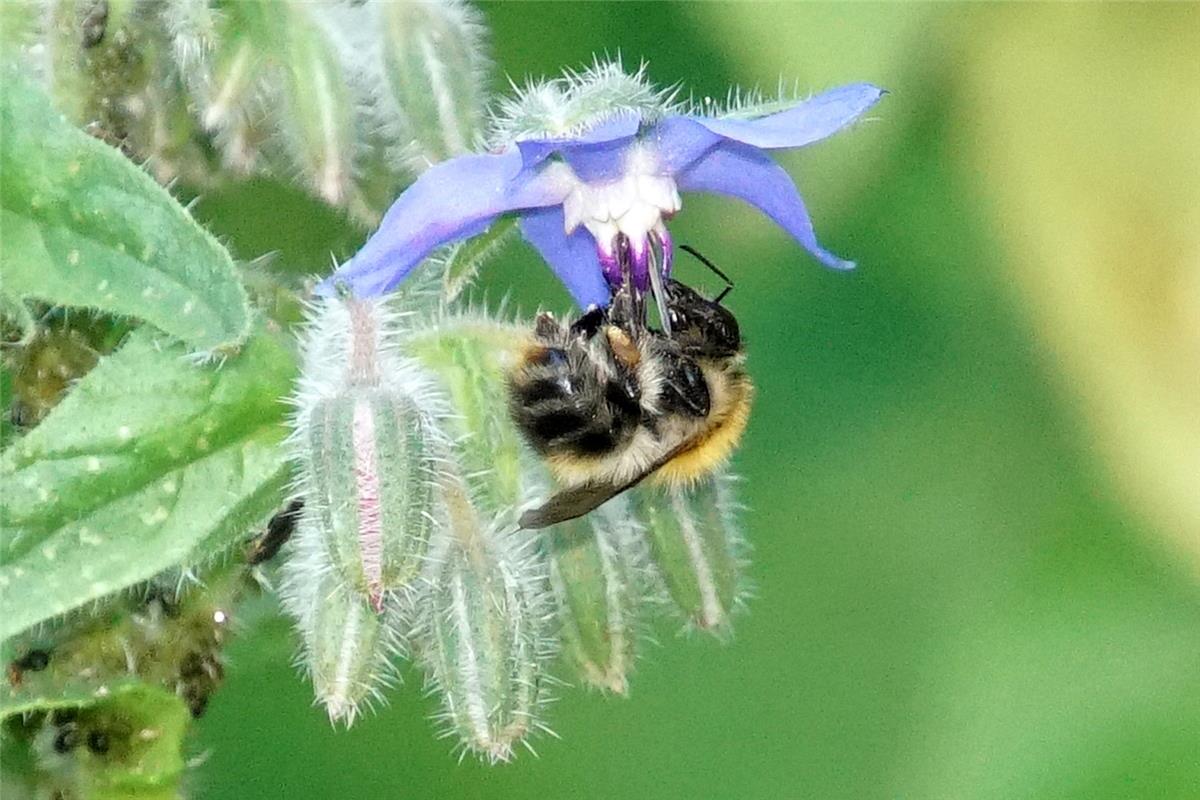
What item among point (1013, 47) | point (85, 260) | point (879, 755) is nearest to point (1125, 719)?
point (879, 755)

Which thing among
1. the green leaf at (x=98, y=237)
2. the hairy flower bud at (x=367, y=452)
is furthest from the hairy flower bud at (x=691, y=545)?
the green leaf at (x=98, y=237)

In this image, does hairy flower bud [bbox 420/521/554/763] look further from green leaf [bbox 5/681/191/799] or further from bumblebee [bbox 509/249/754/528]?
green leaf [bbox 5/681/191/799]

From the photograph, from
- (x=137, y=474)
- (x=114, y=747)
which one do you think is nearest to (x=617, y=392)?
(x=137, y=474)

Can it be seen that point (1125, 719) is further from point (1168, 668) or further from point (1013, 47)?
point (1013, 47)

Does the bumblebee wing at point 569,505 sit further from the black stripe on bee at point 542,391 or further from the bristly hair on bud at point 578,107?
the bristly hair on bud at point 578,107

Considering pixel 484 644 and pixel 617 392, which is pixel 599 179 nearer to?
pixel 617 392

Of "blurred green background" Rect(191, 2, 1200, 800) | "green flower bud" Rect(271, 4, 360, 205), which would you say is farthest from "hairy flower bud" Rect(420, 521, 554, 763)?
"blurred green background" Rect(191, 2, 1200, 800)
